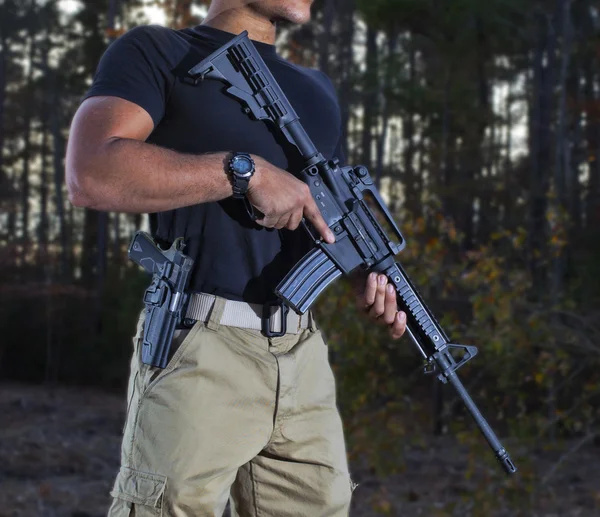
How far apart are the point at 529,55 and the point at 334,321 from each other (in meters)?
15.8

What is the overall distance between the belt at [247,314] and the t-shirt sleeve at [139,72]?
443 mm

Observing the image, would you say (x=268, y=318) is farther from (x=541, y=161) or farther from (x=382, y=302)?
(x=541, y=161)

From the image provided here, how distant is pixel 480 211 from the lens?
18.1 meters

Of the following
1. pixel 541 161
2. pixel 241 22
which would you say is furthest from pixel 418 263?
pixel 541 161

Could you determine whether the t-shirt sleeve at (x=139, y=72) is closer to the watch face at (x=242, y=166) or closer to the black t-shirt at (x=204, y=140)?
the black t-shirt at (x=204, y=140)

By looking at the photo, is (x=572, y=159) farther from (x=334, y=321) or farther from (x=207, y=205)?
(x=207, y=205)

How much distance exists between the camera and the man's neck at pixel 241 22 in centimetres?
214

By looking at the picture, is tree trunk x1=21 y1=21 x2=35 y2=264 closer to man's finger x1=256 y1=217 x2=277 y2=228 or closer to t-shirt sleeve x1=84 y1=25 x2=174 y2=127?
t-shirt sleeve x1=84 y1=25 x2=174 y2=127

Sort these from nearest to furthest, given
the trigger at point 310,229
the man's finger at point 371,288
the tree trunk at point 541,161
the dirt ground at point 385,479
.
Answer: the trigger at point 310,229, the man's finger at point 371,288, the dirt ground at point 385,479, the tree trunk at point 541,161

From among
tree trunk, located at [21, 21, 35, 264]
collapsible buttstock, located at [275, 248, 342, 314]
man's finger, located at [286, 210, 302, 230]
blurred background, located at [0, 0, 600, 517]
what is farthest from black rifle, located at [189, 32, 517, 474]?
tree trunk, located at [21, 21, 35, 264]

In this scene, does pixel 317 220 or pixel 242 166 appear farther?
pixel 317 220

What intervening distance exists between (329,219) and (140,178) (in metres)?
0.56

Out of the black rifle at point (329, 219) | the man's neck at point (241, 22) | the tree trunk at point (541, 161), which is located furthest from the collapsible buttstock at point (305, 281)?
the tree trunk at point (541, 161)

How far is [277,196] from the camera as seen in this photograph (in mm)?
1853
